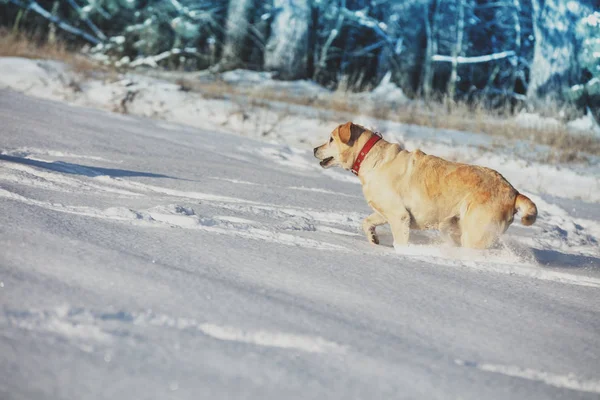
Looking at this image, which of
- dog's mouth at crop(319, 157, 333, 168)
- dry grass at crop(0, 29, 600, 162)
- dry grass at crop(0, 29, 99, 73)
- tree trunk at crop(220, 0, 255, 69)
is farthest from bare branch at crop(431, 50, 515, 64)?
dog's mouth at crop(319, 157, 333, 168)

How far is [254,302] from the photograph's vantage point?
2691 millimetres

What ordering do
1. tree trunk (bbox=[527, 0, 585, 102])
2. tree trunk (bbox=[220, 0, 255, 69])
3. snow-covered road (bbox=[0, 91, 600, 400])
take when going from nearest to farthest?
snow-covered road (bbox=[0, 91, 600, 400]) → tree trunk (bbox=[527, 0, 585, 102]) → tree trunk (bbox=[220, 0, 255, 69])

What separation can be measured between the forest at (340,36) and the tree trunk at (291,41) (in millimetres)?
249

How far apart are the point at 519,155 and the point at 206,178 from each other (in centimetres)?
582

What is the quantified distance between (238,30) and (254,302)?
20984 millimetres

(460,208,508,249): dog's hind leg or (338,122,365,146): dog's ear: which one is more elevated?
(338,122,365,146): dog's ear

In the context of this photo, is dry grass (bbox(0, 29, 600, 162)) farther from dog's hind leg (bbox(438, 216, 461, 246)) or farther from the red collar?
the red collar

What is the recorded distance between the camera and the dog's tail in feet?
14.9

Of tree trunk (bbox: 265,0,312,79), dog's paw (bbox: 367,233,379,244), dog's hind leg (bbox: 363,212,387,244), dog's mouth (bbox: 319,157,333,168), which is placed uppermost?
tree trunk (bbox: 265,0,312,79)

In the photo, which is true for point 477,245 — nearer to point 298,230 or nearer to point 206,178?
point 298,230

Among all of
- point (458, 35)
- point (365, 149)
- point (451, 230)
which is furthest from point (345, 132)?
point (458, 35)

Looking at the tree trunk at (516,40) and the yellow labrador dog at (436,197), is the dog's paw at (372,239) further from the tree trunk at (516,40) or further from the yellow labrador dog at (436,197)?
the tree trunk at (516,40)

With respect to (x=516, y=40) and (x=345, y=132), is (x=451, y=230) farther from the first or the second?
(x=516, y=40)

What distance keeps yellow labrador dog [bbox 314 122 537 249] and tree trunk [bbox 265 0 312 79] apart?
584 inches
